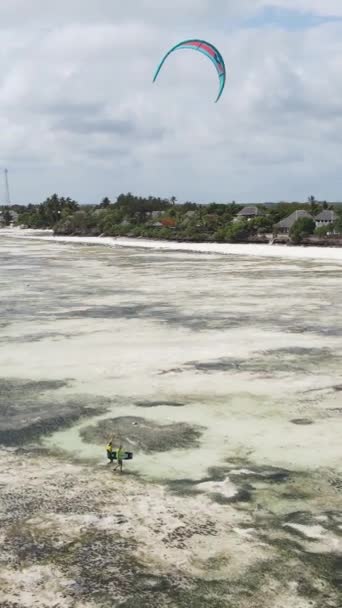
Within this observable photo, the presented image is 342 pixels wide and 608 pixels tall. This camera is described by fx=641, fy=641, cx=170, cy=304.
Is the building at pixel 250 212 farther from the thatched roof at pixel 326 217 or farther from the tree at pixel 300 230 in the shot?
the tree at pixel 300 230

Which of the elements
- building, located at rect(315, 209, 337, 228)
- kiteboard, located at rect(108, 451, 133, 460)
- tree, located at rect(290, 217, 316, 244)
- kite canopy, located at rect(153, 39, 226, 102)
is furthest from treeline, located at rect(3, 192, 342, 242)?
kiteboard, located at rect(108, 451, 133, 460)

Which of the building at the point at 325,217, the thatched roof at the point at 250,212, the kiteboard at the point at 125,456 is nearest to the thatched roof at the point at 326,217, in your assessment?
the building at the point at 325,217

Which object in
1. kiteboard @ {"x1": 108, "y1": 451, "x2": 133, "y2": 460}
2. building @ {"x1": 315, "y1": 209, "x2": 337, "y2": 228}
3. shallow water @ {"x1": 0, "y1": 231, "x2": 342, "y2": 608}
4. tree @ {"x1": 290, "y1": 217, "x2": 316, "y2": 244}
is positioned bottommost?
shallow water @ {"x1": 0, "y1": 231, "x2": 342, "y2": 608}

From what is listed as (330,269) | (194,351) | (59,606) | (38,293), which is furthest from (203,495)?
(330,269)

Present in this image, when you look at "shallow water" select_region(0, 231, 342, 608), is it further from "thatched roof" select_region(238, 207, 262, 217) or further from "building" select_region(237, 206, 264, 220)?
"thatched roof" select_region(238, 207, 262, 217)

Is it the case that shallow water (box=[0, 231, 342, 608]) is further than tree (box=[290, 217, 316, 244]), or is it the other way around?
tree (box=[290, 217, 316, 244])

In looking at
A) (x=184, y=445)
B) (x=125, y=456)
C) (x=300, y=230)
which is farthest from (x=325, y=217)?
(x=125, y=456)
